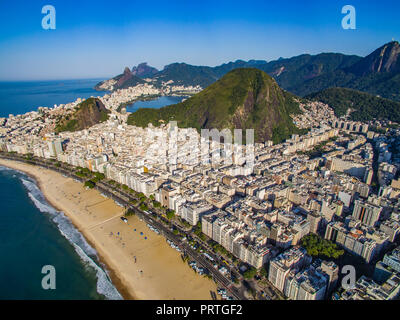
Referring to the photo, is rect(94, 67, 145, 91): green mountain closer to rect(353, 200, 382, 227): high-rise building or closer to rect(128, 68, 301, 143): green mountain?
rect(128, 68, 301, 143): green mountain

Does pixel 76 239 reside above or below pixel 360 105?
below

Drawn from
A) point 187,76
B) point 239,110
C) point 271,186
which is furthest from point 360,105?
point 187,76

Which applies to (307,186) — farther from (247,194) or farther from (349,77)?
(349,77)

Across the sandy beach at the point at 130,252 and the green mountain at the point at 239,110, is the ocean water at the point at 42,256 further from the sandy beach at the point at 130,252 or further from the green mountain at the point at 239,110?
the green mountain at the point at 239,110

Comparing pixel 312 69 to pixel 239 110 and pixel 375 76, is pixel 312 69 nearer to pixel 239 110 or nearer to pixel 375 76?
pixel 375 76

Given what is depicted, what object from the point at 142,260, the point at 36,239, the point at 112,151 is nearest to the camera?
the point at 142,260
